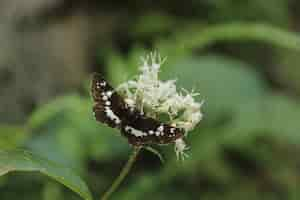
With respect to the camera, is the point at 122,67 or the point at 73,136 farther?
the point at 122,67

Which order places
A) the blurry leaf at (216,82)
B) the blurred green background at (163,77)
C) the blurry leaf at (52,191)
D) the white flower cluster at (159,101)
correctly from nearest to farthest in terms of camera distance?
the white flower cluster at (159,101) → the blurry leaf at (52,191) → the blurred green background at (163,77) → the blurry leaf at (216,82)

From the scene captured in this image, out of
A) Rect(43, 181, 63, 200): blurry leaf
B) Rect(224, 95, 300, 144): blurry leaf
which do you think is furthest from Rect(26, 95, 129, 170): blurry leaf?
Rect(224, 95, 300, 144): blurry leaf

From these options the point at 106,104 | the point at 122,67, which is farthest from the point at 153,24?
the point at 106,104

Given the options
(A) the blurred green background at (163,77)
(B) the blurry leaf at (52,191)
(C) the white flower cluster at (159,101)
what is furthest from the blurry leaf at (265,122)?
(C) the white flower cluster at (159,101)

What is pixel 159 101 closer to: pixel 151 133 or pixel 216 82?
pixel 151 133

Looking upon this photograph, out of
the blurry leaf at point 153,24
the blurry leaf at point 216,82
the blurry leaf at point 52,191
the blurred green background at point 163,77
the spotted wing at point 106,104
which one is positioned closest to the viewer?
the spotted wing at point 106,104

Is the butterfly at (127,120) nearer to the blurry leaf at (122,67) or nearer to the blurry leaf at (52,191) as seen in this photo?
the blurry leaf at (52,191)

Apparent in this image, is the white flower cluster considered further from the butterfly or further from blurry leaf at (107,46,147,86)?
blurry leaf at (107,46,147,86)
